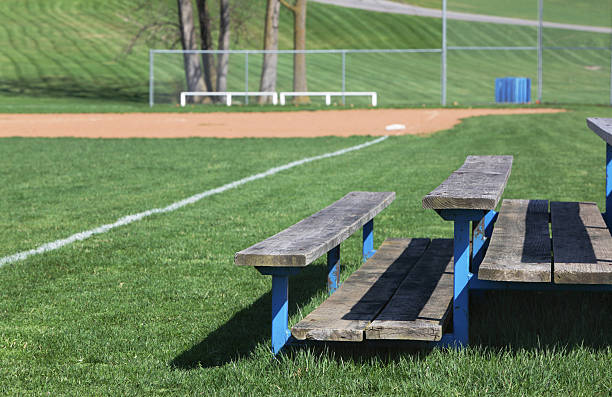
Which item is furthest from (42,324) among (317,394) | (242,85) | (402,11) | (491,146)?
(402,11)

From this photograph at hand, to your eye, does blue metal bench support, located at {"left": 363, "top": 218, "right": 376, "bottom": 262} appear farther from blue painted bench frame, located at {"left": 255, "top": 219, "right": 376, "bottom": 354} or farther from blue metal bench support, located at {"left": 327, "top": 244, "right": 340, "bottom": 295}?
blue painted bench frame, located at {"left": 255, "top": 219, "right": 376, "bottom": 354}

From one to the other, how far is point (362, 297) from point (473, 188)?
747 millimetres

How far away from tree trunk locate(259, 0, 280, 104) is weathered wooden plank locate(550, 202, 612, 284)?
26.9 m

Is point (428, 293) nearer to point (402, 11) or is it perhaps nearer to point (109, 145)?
point (109, 145)

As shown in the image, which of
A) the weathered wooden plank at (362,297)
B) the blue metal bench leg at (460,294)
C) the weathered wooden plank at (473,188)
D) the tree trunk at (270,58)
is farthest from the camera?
the tree trunk at (270,58)

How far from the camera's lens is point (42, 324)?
14.8 feet

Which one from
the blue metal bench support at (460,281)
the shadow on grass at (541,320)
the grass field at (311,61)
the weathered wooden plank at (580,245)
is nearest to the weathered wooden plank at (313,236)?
the blue metal bench support at (460,281)

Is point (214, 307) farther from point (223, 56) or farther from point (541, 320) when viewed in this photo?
point (223, 56)

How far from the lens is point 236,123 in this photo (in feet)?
75.4

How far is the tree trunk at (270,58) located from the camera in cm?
3234

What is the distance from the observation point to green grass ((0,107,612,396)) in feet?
11.6

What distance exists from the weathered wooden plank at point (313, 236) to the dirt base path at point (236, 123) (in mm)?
14487

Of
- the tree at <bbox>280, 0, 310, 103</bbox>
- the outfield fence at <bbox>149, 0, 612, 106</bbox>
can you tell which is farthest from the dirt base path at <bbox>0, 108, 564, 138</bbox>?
the tree at <bbox>280, 0, 310, 103</bbox>

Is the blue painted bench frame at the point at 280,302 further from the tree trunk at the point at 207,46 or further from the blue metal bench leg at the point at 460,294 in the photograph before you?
the tree trunk at the point at 207,46
